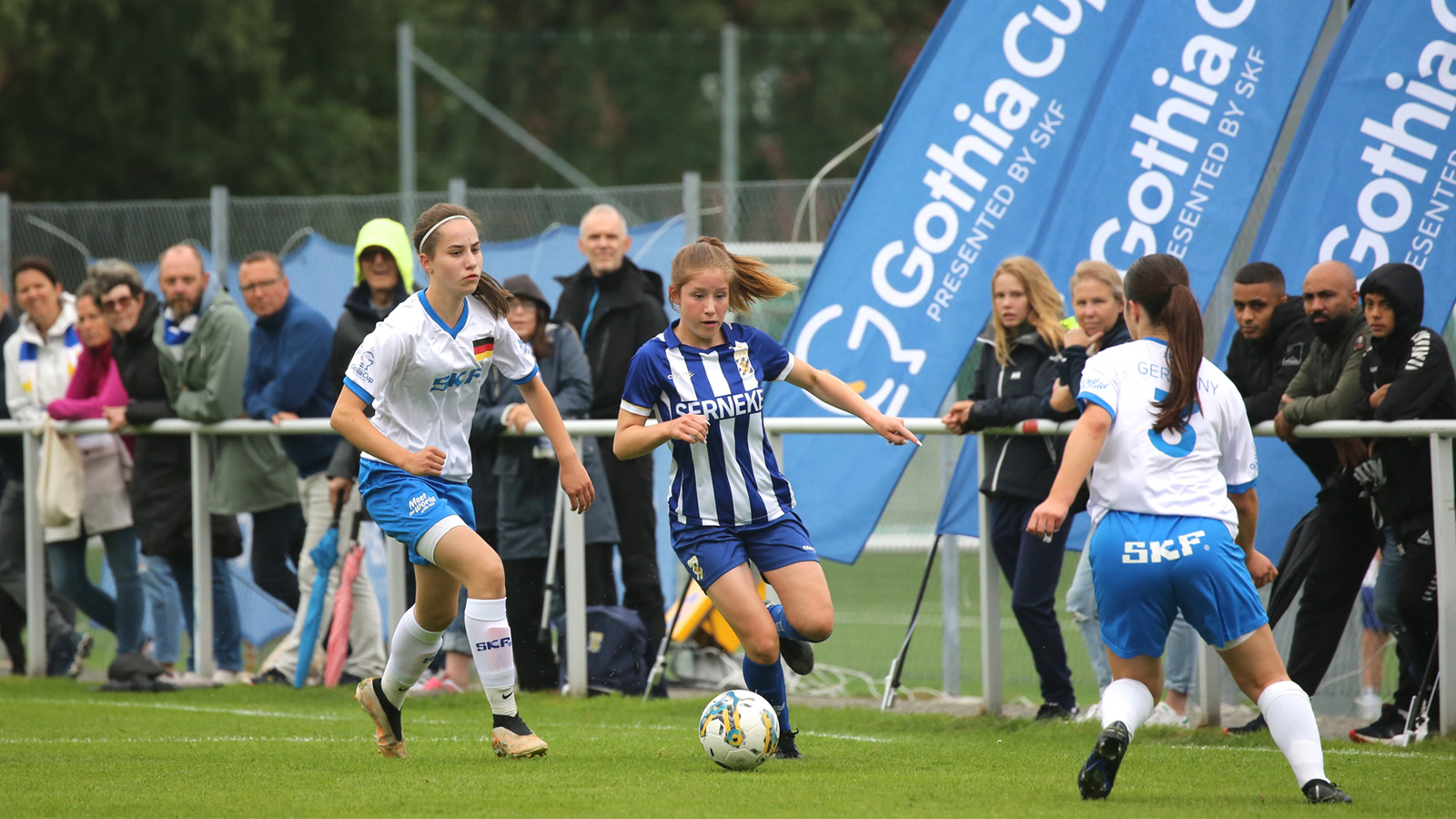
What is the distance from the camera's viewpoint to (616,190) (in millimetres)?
11016

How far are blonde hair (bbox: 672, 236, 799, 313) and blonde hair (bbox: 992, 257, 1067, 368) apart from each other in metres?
1.73

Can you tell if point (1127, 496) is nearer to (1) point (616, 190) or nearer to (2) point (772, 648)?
(2) point (772, 648)

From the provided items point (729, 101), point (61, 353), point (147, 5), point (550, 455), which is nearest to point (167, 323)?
point (61, 353)

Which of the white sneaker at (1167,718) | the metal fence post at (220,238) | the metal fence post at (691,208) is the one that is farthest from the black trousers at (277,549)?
the white sneaker at (1167,718)

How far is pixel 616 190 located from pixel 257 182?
15.7 metres

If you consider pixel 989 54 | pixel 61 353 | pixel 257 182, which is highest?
pixel 989 54

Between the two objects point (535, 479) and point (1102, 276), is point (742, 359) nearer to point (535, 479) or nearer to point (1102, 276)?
point (1102, 276)

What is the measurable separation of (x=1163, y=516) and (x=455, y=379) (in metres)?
2.69

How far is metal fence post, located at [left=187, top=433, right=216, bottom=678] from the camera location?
9742 mm

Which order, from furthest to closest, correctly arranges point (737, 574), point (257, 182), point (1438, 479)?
point (257, 182) < point (1438, 479) < point (737, 574)

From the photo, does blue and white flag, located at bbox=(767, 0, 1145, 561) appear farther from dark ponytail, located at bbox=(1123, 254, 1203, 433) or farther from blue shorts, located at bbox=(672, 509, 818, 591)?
dark ponytail, located at bbox=(1123, 254, 1203, 433)

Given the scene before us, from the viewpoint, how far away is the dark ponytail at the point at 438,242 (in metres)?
6.34

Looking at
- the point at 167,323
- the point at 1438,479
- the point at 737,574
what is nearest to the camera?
the point at 737,574

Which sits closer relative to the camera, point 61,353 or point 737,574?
point 737,574
